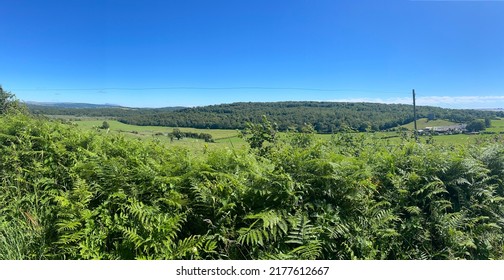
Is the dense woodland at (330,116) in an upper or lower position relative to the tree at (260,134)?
upper

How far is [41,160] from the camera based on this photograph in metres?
4.21

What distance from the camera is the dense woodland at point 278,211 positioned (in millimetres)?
2615

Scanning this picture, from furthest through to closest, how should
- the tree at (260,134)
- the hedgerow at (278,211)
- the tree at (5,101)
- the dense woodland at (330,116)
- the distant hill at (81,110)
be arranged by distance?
1. the distant hill at (81,110)
2. the tree at (5,101)
3. the dense woodland at (330,116)
4. the tree at (260,134)
5. the hedgerow at (278,211)

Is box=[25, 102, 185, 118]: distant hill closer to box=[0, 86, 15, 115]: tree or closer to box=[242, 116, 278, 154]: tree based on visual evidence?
box=[0, 86, 15, 115]: tree

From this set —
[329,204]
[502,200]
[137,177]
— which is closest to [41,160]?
[137,177]

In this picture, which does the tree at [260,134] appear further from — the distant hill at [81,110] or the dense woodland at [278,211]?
the distant hill at [81,110]

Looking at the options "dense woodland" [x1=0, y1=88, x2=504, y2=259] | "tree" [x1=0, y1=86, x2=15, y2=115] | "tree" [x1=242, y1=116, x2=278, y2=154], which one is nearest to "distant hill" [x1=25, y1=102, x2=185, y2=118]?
"tree" [x1=0, y1=86, x2=15, y2=115]

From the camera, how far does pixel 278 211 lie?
Result: 259 centimetres

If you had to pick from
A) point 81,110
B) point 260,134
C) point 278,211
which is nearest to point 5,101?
point 260,134

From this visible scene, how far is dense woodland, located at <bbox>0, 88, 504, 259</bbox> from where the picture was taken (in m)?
2.62

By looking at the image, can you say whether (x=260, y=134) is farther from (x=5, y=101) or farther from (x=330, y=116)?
(x=5, y=101)

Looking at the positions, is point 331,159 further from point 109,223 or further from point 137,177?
point 109,223

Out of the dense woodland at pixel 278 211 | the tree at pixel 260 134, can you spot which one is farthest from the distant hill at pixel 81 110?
the dense woodland at pixel 278 211

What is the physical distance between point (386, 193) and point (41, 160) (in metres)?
4.98
